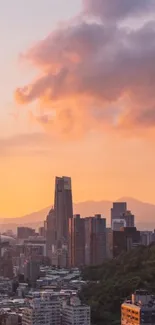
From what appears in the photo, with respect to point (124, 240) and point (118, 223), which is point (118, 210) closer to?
point (118, 223)

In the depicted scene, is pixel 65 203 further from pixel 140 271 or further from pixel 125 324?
pixel 125 324

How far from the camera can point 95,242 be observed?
33125 mm

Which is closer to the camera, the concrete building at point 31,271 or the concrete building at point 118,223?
the concrete building at point 31,271

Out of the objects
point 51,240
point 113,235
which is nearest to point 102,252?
point 113,235

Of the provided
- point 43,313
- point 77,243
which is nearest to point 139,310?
point 43,313

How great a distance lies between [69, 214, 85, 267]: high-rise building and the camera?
33438mm

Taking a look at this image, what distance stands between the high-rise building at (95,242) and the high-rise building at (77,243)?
19 cm

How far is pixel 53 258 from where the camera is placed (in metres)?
34.8

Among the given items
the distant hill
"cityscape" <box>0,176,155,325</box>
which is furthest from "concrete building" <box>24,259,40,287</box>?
the distant hill

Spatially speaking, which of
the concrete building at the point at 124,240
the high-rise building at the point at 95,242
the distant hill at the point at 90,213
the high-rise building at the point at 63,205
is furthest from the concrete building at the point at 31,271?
the distant hill at the point at 90,213

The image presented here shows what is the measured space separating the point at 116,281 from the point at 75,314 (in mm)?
5814

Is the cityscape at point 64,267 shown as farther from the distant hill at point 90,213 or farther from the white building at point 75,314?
the distant hill at point 90,213

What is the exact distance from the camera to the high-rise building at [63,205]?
42.7 meters

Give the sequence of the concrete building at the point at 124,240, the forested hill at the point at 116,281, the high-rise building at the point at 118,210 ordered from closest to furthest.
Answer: the forested hill at the point at 116,281 < the concrete building at the point at 124,240 < the high-rise building at the point at 118,210
